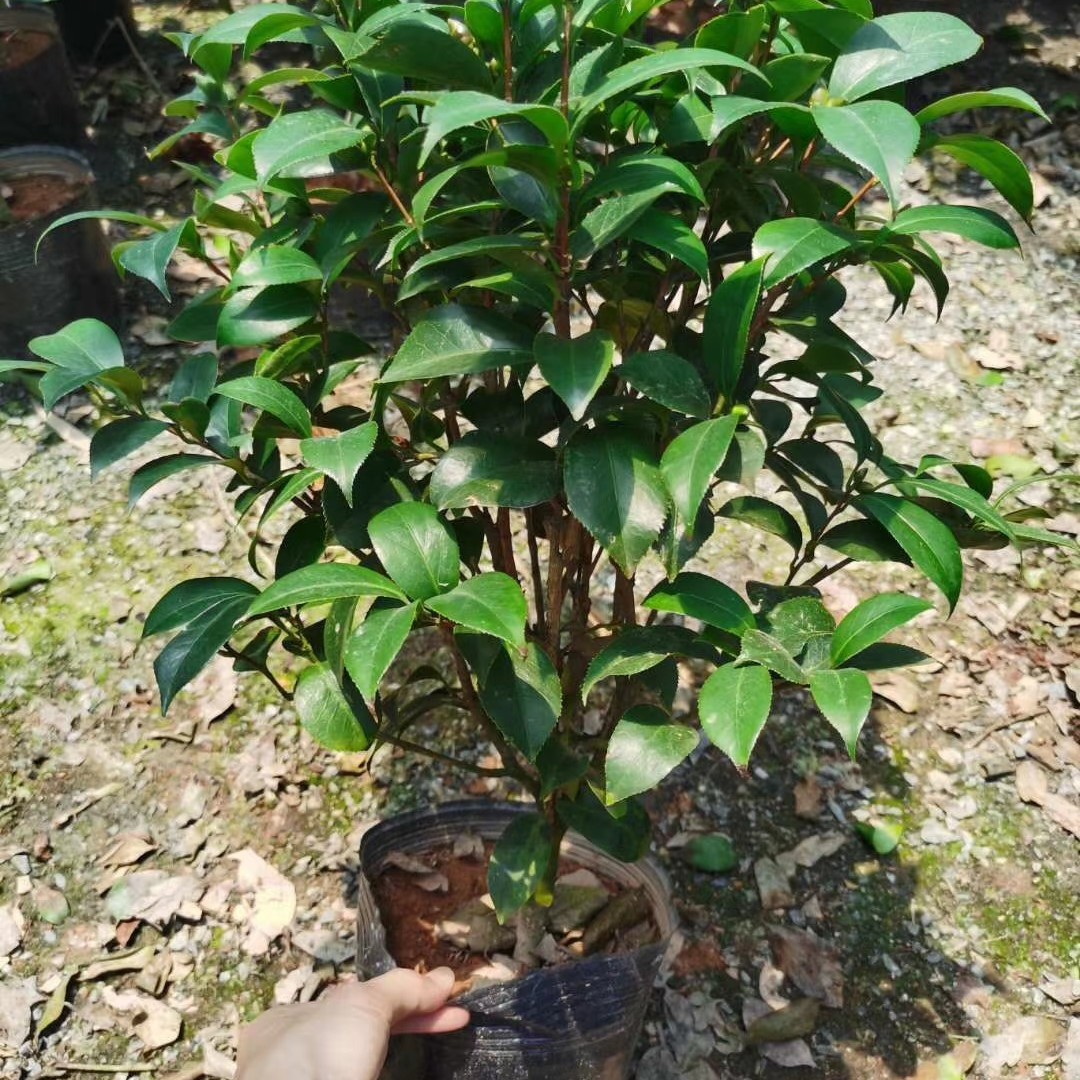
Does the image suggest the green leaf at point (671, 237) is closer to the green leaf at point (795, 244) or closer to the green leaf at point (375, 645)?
the green leaf at point (795, 244)

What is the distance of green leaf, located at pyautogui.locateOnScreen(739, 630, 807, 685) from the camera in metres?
0.85

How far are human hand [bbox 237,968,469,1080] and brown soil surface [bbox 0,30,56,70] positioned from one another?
9.34 feet

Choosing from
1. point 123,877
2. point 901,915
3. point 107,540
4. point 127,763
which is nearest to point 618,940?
point 901,915

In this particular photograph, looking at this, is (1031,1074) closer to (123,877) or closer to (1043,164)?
(123,877)

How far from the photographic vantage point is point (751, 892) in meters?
1.70

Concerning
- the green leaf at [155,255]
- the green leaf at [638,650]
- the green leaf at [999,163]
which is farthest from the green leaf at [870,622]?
the green leaf at [155,255]

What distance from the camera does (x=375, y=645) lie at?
0.80 meters

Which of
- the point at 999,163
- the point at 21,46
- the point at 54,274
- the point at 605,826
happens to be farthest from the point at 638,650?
the point at 21,46

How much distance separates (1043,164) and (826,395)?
2.80 m

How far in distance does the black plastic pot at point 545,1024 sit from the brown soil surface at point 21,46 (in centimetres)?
269

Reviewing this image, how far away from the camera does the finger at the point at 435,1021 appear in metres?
1.18

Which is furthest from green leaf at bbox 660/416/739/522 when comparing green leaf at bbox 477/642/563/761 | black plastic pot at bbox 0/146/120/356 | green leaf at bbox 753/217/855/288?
black plastic pot at bbox 0/146/120/356

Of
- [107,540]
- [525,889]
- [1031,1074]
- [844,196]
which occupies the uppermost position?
[844,196]

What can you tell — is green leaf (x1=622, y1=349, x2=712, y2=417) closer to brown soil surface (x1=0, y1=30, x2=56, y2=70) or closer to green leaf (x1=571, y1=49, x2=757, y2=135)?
green leaf (x1=571, y1=49, x2=757, y2=135)
